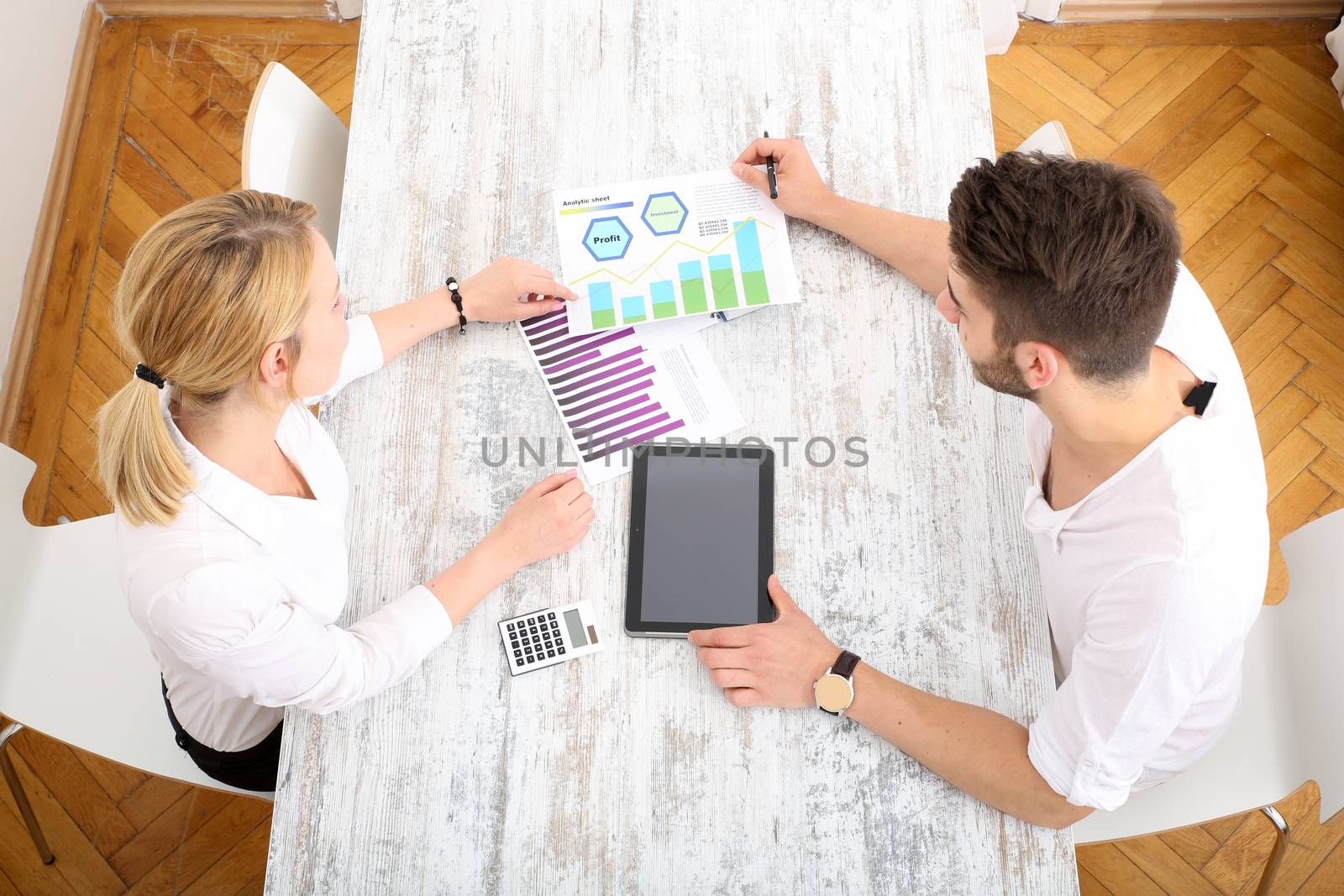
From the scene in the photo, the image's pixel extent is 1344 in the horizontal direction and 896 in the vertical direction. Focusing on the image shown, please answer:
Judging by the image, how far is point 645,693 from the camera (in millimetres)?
1267

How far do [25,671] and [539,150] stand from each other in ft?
3.76

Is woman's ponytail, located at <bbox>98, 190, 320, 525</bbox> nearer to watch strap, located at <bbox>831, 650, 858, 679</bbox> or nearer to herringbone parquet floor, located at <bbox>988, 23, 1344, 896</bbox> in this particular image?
watch strap, located at <bbox>831, 650, 858, 679</bbox>

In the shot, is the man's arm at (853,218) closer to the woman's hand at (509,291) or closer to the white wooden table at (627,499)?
the white wooden table at (627,499)

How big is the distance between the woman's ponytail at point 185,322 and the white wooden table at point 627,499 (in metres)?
0.26

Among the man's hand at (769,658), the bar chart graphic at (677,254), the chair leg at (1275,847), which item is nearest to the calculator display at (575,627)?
the man's hand at (769,658)

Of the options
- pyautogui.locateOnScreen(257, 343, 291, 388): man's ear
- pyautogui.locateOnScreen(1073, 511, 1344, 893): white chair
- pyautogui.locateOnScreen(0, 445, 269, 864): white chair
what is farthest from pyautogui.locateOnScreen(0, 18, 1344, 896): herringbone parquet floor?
pyautogui.locateOnScreen(257, 343, 291, 388): man's ear

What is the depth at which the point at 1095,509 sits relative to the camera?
1.22 meters

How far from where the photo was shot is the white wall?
240cm

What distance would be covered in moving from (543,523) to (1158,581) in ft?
2.45

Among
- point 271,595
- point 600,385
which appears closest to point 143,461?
point 271,595

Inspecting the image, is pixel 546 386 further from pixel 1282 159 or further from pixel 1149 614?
pixel 1282 159

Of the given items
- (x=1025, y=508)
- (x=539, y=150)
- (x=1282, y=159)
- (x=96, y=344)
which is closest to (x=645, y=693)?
(x=1025, y=508)

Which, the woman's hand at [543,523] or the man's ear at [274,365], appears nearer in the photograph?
the man's ear at [274,365]

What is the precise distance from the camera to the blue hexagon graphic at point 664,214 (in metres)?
1.49
